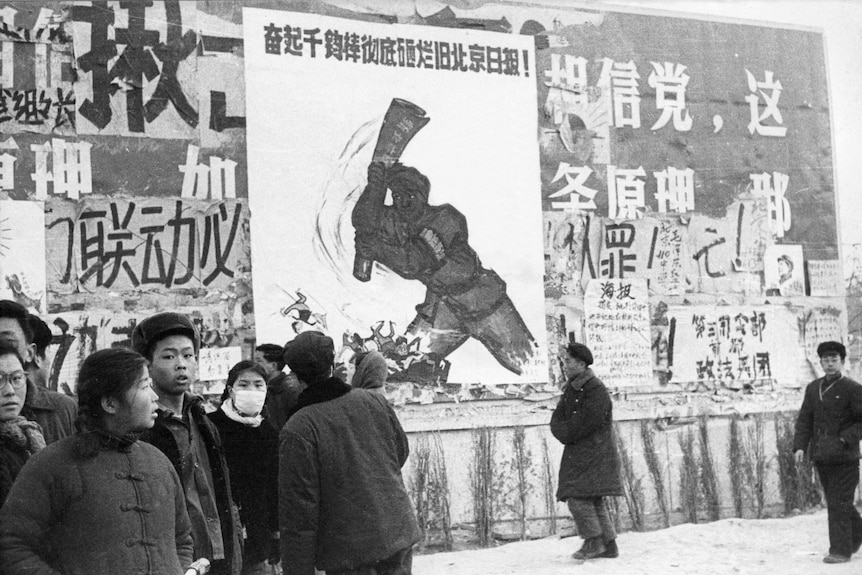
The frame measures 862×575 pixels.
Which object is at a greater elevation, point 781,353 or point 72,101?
point 72,101

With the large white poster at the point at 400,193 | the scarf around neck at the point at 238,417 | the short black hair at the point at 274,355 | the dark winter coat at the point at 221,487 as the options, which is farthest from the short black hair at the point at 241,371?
the large white poster at the point at 400,193

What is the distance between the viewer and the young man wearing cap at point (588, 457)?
9445 mm

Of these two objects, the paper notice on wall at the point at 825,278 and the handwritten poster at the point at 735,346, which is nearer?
the handwritten poster at the point at 735,346

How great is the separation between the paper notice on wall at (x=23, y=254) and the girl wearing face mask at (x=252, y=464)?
383cm

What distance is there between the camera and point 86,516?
337 centimetres

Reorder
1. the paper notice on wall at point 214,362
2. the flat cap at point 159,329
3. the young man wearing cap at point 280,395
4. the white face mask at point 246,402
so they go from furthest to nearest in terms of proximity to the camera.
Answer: the paper notice on wall at point 214,362, the young man wearing cap at point 280,395, the white face mask at point 246,402, the flat cap at point 159,329

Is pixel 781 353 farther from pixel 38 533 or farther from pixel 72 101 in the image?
pixel 38 533

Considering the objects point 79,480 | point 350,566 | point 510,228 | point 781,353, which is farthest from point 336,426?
point 781,353

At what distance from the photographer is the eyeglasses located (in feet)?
12.0

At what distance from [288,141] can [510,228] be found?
7.61 feet

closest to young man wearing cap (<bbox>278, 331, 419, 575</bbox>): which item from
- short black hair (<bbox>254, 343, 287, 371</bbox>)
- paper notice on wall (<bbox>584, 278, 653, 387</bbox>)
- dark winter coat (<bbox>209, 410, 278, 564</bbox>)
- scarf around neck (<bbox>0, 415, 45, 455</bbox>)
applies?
scarf around neck (<bbox>0, 415, 45, 455</bbox>)

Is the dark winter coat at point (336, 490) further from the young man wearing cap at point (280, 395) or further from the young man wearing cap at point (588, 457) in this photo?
the young man wearing cap at point (588, 457)

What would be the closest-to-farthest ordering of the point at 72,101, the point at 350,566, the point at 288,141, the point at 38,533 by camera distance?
the point at 38,533 → the point at 350,566 → the point at 72,101 → the point at 288,141

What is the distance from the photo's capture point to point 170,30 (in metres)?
9.90
